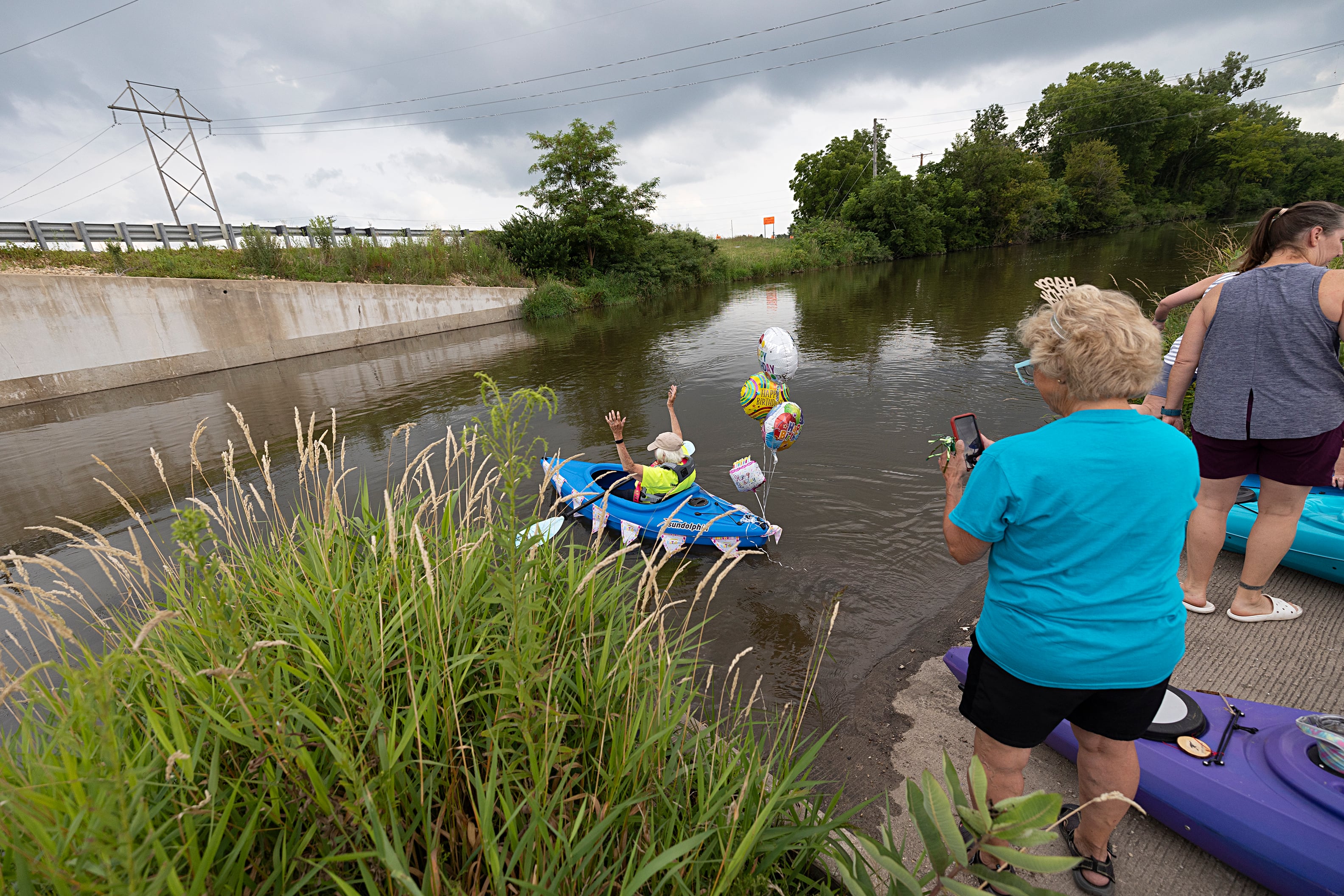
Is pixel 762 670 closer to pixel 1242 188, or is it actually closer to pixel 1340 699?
pixel 1340 699

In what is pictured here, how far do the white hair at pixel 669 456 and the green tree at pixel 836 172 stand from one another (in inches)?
1842

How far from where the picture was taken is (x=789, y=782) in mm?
1677

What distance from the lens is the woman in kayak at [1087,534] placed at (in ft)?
4.84

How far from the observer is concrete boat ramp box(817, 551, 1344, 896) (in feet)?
6.48

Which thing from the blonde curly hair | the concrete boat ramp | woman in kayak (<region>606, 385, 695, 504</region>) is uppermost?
the blonde curly hair

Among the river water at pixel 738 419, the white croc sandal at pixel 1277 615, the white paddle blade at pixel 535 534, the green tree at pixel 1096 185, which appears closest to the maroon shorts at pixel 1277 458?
the white croc sandal at pixel 1277 615

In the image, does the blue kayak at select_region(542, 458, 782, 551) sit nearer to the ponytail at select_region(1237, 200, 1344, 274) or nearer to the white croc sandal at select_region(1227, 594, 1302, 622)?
the white croc sandal at select_region(1227, 594, 1302, 622)

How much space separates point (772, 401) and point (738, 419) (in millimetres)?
4009

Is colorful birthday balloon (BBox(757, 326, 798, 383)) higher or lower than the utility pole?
lower

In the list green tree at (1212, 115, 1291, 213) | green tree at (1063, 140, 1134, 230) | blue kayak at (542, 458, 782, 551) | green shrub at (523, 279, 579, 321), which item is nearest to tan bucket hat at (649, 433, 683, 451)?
blue kayak at (542, 458, 782, 551)

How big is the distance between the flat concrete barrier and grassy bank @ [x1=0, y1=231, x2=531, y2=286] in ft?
2.52

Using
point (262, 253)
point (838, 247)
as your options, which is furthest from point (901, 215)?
point (262, 253)

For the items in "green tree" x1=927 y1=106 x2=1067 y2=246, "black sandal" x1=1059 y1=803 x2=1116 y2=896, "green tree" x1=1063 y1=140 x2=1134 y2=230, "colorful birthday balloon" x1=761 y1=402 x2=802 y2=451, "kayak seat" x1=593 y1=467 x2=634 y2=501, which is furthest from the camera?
"green tree" x1=1063 y1=140 x2=1134 y2=230

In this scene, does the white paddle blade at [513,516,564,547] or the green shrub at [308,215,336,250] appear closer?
the white paddle blade at [513,516,564,547]
